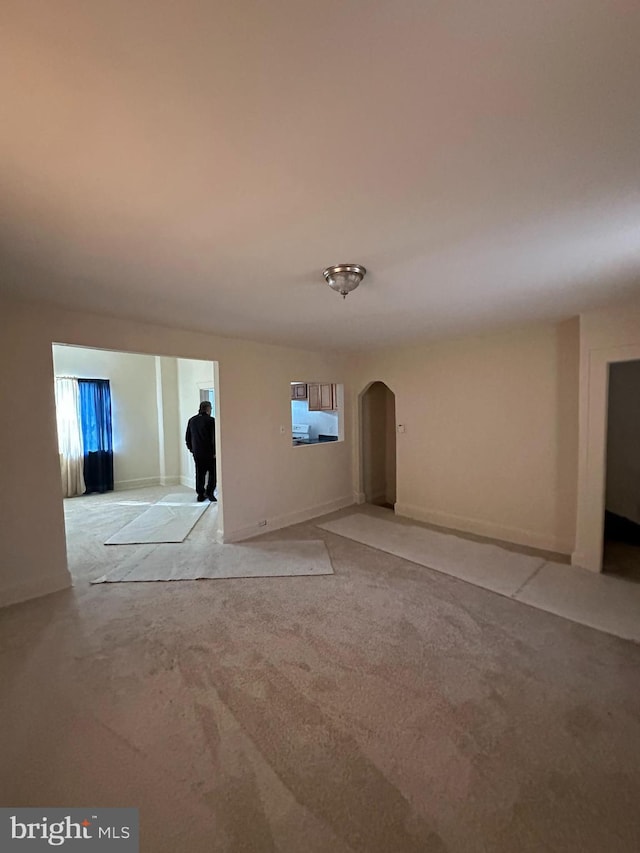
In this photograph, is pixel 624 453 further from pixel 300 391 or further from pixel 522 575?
pixel 300 391

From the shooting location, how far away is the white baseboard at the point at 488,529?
3561 millimetres

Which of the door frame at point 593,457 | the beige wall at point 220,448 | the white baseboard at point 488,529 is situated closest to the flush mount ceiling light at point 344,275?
the beige wall at point 220,448

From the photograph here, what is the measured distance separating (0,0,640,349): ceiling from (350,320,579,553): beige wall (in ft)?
5.28

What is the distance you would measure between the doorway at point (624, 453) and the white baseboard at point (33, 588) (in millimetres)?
5426

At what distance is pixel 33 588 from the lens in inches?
108

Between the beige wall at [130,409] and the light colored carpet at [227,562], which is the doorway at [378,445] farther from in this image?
the beige wall at [130,409]

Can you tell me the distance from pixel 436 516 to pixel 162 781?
148 inches

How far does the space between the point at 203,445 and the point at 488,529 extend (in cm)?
422

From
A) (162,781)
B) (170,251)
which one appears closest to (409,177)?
(170,251)

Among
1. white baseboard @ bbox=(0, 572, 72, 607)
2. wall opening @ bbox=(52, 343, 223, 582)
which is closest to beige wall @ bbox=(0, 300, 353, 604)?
white baseboard @ bbox=(0, 572, 72, 607)

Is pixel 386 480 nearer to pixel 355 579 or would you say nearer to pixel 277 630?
pixel 355 579

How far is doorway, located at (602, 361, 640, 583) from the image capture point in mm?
4047

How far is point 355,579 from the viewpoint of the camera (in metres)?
2.99

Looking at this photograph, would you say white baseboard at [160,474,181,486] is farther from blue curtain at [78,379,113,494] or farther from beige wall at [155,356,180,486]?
blue curtain at [78,379,113,494]
